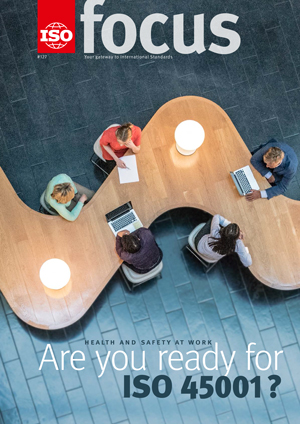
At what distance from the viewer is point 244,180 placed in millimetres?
3498

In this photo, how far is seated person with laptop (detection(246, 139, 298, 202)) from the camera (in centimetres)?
343

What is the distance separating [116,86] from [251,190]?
206 cm

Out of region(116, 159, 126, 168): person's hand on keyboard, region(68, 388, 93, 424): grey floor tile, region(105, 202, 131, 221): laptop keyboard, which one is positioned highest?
region(116, 159, 126, 168): person's hand on keyboard

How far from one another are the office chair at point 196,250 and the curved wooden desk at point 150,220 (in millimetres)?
401

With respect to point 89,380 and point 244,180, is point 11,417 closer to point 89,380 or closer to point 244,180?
point 89,380

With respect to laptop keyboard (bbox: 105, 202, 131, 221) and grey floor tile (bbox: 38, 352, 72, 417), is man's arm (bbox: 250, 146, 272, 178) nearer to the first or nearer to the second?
laptop keyboard (bbox: 105, 202, 131, 221)

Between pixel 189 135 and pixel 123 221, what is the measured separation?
931 millimetres

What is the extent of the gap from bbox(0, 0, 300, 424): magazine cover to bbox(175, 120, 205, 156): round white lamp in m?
0.01

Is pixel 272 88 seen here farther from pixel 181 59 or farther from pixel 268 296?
pixel 268 296

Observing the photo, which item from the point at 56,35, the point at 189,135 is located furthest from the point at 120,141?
the point at 56,35

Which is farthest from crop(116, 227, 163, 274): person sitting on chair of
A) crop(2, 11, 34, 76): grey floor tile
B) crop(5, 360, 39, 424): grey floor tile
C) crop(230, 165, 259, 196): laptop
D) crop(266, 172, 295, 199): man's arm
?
crop(2, 11, 34, 76): grey floor tile

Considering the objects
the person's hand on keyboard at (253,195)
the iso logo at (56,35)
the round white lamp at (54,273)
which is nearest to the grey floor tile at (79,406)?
the round white lamp at (54,273)

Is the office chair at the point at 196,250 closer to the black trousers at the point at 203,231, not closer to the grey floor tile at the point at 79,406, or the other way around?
the black trousers at the point at 203,231

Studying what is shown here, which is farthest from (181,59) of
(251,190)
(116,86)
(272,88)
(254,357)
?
(254,357)
